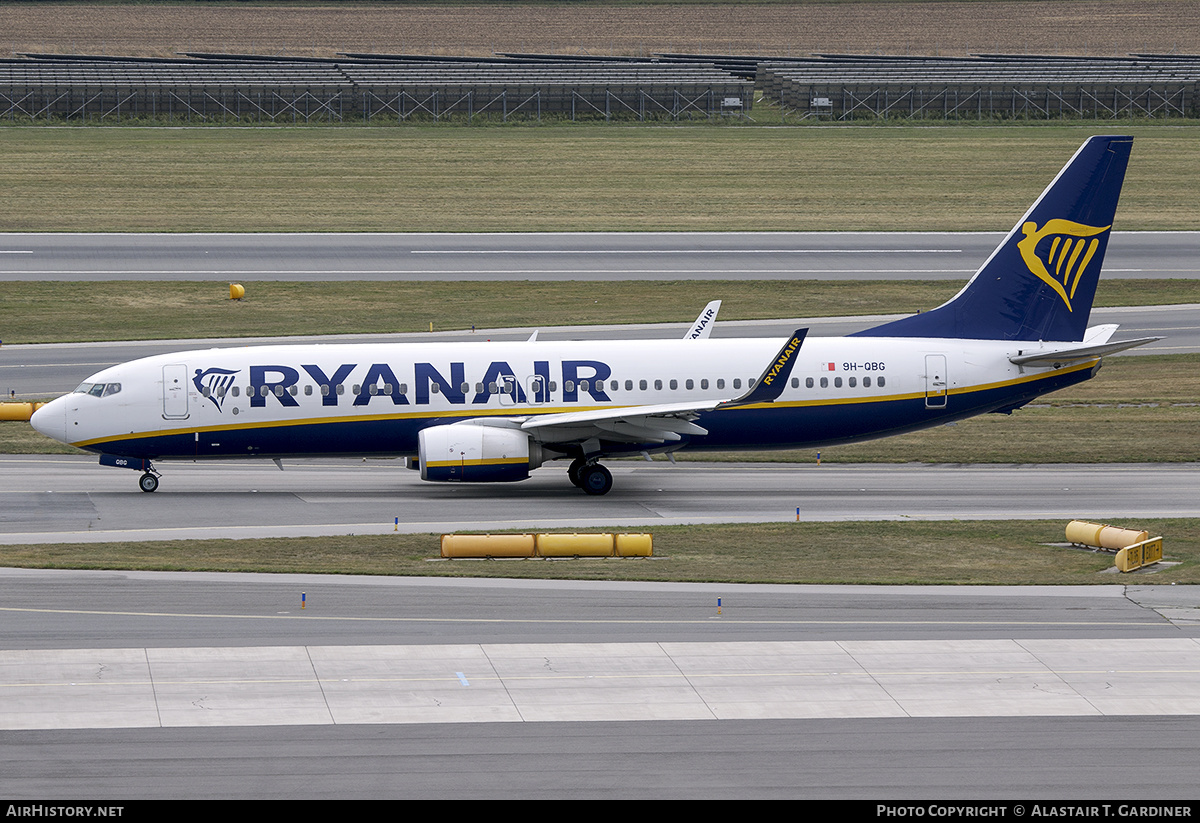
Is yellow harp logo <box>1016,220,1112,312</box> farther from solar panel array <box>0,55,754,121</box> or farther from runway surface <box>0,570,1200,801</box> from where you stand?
solar panel array <box>0,55,754,121</box>

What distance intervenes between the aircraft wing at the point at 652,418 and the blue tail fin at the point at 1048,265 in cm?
521

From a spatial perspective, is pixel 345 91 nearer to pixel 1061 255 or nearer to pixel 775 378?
pixel 1061 255

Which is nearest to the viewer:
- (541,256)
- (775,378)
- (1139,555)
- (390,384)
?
(1139,555)

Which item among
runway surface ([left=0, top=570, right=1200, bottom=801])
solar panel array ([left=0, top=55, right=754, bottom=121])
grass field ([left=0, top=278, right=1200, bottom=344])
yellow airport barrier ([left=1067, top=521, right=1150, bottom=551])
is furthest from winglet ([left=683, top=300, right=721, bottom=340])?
solar panel array ([left=0, top=55, right=754, bottom=121])

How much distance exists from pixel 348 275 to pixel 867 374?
36101mm

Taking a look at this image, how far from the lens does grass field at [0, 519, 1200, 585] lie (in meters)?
31.9

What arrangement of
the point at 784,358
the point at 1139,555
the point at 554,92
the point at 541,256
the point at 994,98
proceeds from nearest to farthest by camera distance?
the point at 1139,555, the point at 784,358, the point at 541,256, the point at 554,92, the point at 994,98

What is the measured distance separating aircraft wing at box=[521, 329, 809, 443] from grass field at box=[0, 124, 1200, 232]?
1721 inches

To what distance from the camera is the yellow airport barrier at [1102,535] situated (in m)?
33.0

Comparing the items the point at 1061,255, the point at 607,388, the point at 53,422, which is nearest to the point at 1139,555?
the point at 1061,255

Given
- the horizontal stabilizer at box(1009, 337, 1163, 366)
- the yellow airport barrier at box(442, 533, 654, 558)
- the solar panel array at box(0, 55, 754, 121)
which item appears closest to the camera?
the yellow airport barrier at box(442, 533, 654, 558)

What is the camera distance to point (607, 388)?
41125mm

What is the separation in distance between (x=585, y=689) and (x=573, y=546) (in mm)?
8954

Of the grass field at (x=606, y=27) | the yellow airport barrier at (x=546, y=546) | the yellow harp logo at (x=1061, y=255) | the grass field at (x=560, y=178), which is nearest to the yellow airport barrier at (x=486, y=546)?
the yellow airport barrier at (x=546, y=546)
